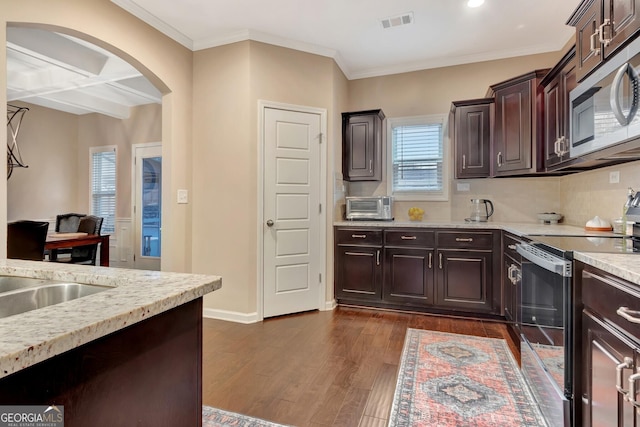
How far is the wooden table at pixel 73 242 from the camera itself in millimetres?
3834

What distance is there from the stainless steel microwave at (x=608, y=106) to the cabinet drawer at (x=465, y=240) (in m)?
1.15

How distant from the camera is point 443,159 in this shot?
13.4 ft

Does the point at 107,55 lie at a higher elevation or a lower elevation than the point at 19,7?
higher

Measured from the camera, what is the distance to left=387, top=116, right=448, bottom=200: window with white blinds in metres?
4.09

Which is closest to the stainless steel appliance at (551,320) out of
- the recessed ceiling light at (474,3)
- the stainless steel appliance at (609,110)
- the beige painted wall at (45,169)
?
the stainless steel appliance at (609,110)

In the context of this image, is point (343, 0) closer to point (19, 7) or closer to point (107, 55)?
point (19, 7)

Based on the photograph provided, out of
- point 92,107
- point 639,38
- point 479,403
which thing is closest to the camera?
point 639,38

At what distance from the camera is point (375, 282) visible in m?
3.63

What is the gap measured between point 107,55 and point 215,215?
8.64 ft

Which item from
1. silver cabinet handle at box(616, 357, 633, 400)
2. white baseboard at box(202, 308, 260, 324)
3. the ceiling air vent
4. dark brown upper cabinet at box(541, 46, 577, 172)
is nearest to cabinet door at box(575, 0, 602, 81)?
dark brown upper cabinet at box(541, 46, 577, 172)

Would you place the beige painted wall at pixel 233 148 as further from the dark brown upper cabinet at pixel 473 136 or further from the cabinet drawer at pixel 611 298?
the cabinet drawer at pixel 611 298

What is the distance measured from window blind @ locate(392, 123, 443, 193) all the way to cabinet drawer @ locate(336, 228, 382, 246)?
2.84 feet

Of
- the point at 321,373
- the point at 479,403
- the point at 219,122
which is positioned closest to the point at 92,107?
the point at 219,122

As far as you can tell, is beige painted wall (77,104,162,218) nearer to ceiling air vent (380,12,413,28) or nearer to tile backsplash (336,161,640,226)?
tile backsplash (336,161,640,226)
